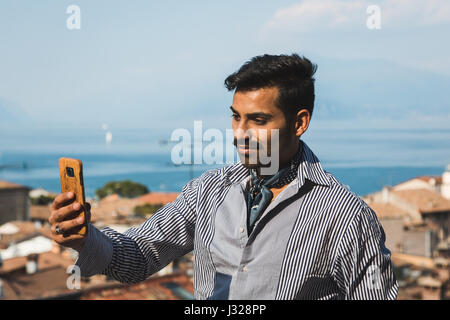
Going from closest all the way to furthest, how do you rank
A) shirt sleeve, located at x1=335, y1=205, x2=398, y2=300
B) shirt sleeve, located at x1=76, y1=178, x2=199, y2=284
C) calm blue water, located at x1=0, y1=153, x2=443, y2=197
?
1. shirt sleeve, located at x1=335, y1=205, x2=398, y2=300
2. shirt sleeve, located at x1=76, y1=178, x2=199, y2=284
3. calm blue water, located at x1=0, y1=153, x2=443, y2=197

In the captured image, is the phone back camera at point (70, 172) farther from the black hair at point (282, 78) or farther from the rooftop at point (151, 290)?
the rooftop at point (151, 290)

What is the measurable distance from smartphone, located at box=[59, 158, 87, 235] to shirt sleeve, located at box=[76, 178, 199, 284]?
17 cm

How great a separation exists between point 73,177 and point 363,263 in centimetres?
51

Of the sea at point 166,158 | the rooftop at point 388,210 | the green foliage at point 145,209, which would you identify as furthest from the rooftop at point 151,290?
the sea at point 166,158

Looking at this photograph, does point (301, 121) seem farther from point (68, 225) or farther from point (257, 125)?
point (68, 225)

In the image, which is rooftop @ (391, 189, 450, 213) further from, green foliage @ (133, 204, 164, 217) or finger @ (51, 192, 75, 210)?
finger @ (51, 192, 75, 210)

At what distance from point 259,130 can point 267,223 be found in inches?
6.6

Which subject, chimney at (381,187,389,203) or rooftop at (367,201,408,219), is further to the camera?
chimney at (381,187,389,203)

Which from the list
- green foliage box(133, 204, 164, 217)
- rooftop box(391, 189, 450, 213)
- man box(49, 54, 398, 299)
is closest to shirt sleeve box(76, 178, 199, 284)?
man box(49, 54, 398, 299)

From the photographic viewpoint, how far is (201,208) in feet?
4.21

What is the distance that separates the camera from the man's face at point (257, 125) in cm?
118

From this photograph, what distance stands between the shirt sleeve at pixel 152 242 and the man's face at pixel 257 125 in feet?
0.60

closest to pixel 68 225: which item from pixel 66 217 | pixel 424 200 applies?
pixel 66 217

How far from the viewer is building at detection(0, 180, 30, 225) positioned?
28.6 metres
